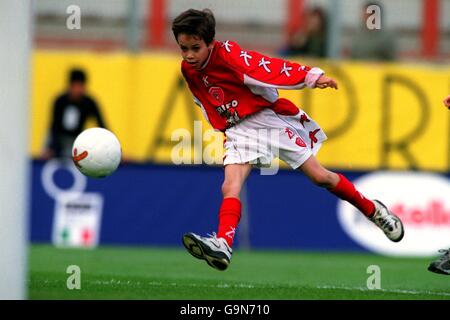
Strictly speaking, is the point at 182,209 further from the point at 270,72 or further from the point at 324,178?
the point at 270,72

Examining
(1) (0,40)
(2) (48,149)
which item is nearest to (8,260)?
(1) (0,40)

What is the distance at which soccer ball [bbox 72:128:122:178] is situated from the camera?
290 inches

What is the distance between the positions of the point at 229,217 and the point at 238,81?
96cm

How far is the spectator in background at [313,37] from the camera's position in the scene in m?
13.5

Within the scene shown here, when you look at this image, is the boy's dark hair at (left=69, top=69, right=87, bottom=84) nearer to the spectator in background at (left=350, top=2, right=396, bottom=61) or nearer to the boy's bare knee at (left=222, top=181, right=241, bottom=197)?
the spectator in background at (left=350, top=2, right=396, bottom=61)

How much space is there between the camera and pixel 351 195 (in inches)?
308

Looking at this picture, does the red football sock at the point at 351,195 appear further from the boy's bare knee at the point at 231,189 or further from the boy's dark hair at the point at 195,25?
the boy's dark hair at the point at 195,25

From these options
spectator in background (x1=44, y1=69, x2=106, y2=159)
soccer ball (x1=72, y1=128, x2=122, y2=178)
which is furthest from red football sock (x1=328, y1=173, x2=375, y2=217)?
spectator in background (x1=44, y1=69, x2=106, y2=159)

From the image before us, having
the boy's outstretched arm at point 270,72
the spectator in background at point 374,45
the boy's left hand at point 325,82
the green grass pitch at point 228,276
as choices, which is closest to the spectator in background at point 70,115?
the green grass pitch at point 228,276

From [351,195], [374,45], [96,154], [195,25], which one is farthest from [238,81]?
[374,45]

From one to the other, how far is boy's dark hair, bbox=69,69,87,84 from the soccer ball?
18.8ft

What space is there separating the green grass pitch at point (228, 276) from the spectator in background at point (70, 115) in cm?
161

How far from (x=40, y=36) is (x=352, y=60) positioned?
396 cm

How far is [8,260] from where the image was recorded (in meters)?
5.45
